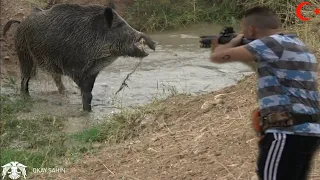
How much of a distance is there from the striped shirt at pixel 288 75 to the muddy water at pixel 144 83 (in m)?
4.56

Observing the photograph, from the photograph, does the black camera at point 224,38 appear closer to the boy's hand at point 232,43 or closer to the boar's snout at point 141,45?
the boy's hand at point 232,43

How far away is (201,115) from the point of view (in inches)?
254

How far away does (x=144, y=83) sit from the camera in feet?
31.0

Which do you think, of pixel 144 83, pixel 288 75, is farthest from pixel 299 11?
pixel 288 75

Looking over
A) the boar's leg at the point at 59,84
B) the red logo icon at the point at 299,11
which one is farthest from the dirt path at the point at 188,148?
the red logo icon at the point at 299,11

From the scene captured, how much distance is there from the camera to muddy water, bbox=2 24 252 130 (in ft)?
27.6

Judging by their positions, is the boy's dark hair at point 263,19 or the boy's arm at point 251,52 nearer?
the boy's arm at point 251,52

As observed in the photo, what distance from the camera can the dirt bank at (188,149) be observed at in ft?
15.8

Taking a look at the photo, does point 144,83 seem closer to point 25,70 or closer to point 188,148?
point 25,70

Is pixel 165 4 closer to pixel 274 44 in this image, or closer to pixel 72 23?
pixel 72 23

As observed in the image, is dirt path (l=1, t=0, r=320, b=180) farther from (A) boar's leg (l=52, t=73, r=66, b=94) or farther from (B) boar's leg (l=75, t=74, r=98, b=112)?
(A) boar's leg (l=52, t=73, r=66, b=94)

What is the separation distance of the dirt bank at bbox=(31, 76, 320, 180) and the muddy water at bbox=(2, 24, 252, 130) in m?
1.37

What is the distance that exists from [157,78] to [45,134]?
120 inches

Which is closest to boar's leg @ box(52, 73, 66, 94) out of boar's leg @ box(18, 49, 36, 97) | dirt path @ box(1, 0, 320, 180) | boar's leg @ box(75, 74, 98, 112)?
boar's leg @ box(18, 49, 36, 97)
